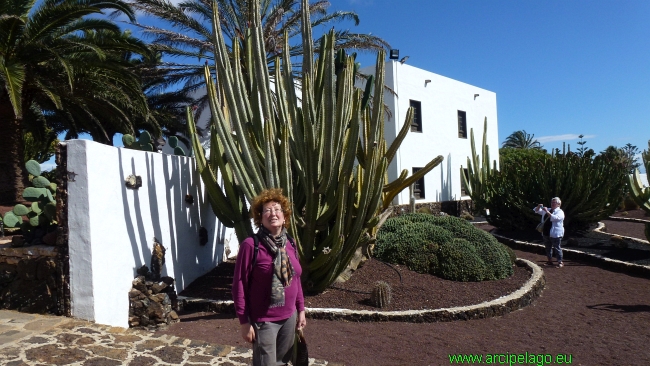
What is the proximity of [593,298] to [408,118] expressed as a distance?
4026 mm

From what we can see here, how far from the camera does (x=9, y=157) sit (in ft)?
32.8

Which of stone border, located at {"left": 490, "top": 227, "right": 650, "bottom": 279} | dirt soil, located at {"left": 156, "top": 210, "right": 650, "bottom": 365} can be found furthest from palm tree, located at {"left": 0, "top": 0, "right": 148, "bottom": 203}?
stone border, located at {"left": 490, "top": 227, "right": 650, "bottom": 279}

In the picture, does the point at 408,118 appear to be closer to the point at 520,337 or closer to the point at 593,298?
the point at 520,337

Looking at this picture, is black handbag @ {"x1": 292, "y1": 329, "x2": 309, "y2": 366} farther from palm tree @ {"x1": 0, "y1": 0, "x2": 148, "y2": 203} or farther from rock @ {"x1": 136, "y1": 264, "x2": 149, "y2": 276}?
palm tree @ {"x1": 0, "y1": 0, "x2": 148, "y2": 203}

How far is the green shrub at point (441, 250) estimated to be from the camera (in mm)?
7996

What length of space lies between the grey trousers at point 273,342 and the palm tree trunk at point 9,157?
8.55 metres

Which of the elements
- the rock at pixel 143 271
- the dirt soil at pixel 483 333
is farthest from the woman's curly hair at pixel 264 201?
the rock at pixel 143 271

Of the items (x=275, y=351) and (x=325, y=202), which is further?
(x=325, y=202)

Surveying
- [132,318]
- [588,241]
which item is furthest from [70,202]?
[588,241]

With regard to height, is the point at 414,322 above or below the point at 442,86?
below

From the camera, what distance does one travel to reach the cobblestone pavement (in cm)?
435

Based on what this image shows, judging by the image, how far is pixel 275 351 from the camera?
3.39 metres

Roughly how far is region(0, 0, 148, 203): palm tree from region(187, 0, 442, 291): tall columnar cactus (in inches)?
147

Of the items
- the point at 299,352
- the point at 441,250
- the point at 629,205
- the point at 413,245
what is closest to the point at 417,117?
the point at 413,245
